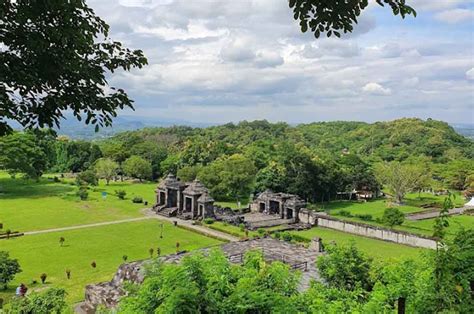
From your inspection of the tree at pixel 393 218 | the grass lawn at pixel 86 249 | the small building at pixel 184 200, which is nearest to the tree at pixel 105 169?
the small building at pixel 184 200

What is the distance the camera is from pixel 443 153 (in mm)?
78250

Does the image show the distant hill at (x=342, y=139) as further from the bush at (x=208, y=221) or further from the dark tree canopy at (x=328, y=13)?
the dark tree canopy at (x=328, y=13)

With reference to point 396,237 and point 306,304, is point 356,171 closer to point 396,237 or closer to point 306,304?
point 396,237

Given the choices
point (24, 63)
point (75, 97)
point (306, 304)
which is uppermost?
point (24, 63)

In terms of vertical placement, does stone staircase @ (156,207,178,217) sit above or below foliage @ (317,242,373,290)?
below

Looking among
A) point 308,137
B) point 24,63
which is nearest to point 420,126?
point 308,137

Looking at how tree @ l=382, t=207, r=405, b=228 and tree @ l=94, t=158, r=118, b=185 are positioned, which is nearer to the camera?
tree @ l=382, t=207, r=405, b=228

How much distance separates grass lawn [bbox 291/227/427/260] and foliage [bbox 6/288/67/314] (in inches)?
718

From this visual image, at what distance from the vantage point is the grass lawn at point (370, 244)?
2870 centimetres

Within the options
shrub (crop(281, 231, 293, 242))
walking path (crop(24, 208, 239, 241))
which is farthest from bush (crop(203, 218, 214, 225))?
shrub (crop(281, 231, 293, 242))

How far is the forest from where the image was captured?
153 feet

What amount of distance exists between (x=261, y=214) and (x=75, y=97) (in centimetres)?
3628

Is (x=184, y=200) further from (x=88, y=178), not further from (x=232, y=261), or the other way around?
(x=232, y=261)

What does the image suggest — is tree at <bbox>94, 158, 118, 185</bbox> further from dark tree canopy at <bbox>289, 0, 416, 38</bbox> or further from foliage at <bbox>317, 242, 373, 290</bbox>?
dark tree canopy at <bbox>289, 0, 416, 38</bbox>
